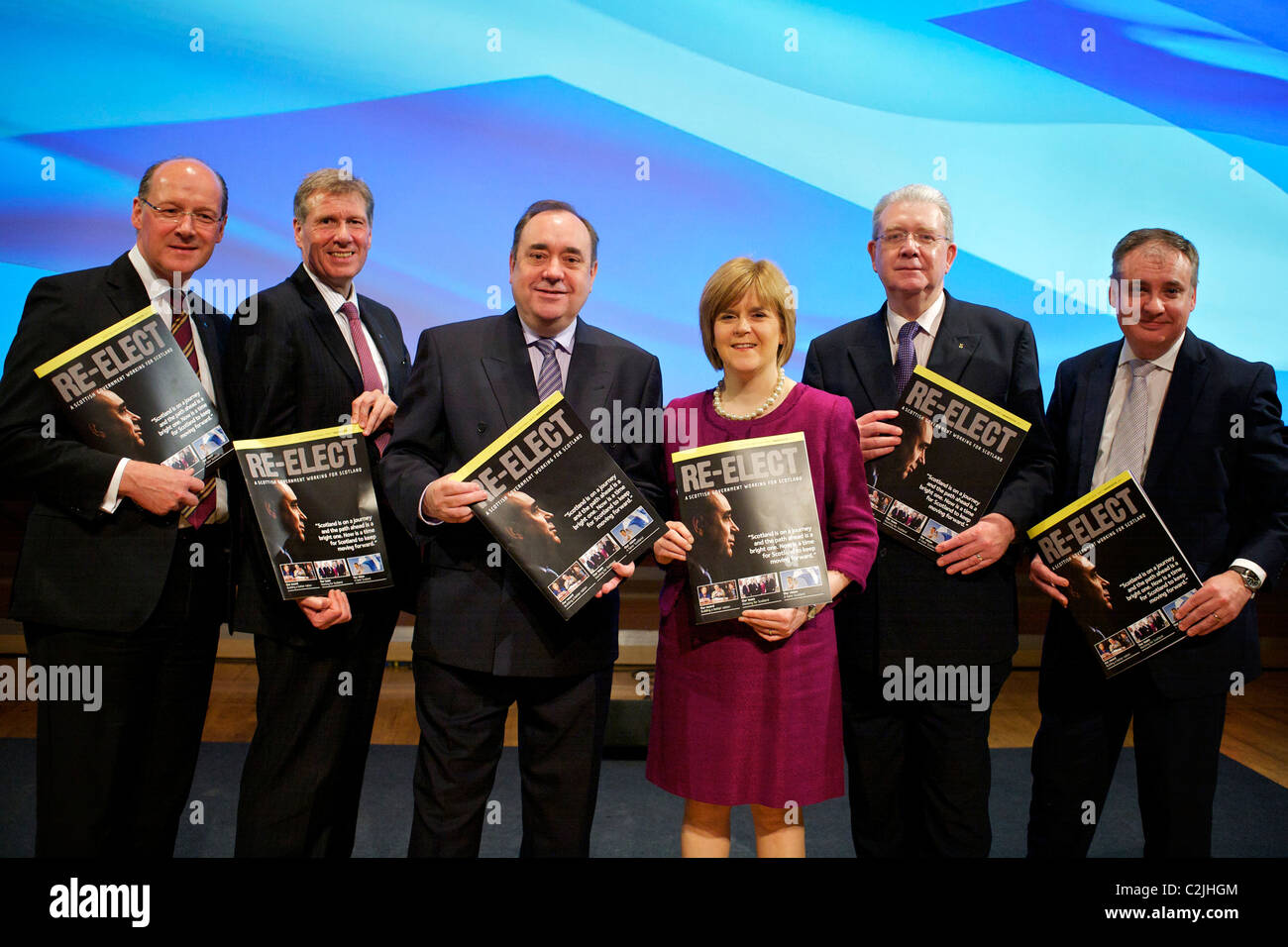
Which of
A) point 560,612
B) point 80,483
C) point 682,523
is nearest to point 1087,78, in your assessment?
point 682,523

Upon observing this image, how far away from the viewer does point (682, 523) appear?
2.04m

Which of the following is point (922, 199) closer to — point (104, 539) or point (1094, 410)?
point (1094, 410)

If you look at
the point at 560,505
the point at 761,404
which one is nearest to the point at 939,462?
the point at 761,404

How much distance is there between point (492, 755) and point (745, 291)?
3.78ft

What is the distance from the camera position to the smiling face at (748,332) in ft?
6.57

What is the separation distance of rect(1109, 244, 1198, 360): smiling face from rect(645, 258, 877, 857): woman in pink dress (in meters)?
0.81

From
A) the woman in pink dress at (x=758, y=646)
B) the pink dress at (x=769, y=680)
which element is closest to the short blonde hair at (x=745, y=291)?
the woman in pink dress at (x=758, y=646)

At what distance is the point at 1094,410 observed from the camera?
2396mm

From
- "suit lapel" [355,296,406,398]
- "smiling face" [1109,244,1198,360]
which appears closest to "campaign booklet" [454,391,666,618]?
"suit lapel" [355,296,406,398]

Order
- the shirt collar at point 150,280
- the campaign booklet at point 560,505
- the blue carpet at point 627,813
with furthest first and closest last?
1. the blue carpet at point 627,813
2. the shirt collar at point 150,280
3. the campaign booklet at point 560,505

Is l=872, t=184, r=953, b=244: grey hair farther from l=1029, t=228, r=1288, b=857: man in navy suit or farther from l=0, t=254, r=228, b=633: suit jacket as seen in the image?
l=0, t=254, r=228, b=633: suit jacket

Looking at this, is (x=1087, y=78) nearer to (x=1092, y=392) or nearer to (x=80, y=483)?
(x=1092, y=392)

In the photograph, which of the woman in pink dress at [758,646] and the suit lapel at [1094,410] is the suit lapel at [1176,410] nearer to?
the suit lapel at [1094,410]

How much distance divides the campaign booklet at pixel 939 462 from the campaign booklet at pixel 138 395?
1.58 meters
